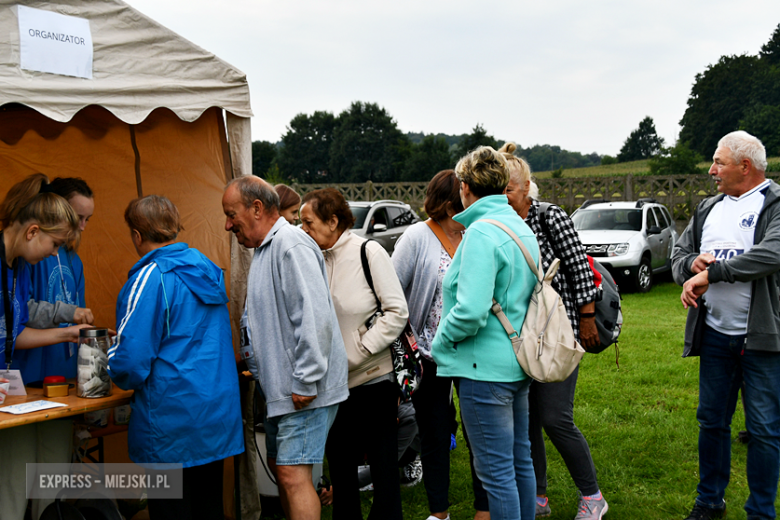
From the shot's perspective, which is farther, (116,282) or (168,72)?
(116,282)

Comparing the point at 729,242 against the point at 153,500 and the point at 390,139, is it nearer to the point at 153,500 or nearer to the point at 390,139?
the point at 153,500

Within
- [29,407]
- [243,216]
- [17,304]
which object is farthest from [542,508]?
[17,304]

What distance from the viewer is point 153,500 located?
8.08 feet

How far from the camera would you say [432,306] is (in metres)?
3.13

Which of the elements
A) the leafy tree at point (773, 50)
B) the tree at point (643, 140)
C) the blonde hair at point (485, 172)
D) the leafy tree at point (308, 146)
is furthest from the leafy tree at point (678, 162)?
the tree at point (643, 140)

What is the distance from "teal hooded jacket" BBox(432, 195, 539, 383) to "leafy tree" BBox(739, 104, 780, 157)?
51515mm

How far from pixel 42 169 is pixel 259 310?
2.32 metres

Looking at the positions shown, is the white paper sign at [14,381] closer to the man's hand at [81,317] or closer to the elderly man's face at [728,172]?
the man's hand at [81,317]

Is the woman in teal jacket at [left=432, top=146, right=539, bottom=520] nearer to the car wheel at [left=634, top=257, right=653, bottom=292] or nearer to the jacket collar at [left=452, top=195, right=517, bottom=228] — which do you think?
the jacket collar at [left=452, top=195, right=517, bottom=228]

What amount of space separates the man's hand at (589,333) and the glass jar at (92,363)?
2299mm

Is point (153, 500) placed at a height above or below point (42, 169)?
below

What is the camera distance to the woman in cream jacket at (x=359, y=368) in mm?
2789

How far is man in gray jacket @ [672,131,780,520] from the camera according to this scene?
291 cm

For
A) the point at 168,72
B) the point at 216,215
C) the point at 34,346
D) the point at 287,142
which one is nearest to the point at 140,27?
the point at 168,72
